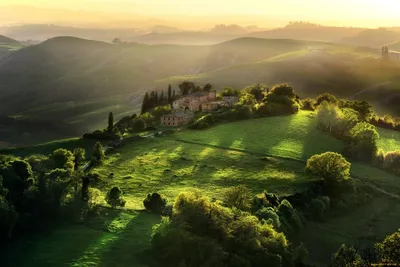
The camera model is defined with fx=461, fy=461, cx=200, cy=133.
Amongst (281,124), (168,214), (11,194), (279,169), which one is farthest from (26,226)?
(281,124)

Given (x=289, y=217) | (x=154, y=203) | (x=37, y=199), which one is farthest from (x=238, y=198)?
(x=37, y=199)

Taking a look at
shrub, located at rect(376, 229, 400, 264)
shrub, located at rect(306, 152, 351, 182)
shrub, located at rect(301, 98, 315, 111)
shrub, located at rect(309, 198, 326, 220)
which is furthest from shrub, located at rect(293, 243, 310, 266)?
shrub, located at rect(301, 98, 315, 111)

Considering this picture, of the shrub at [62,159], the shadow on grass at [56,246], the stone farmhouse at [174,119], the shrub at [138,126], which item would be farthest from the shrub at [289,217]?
the stone farmhouse at [174,119]

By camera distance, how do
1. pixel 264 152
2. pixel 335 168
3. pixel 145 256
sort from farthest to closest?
pixel 264 152
pixel 335 168
pixel 145 256

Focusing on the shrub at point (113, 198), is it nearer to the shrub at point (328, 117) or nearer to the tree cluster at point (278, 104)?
the shrub at point (328, 117)

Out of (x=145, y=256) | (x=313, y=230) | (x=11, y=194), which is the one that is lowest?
(x=313, y=230)

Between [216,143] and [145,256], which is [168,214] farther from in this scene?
[216,143]

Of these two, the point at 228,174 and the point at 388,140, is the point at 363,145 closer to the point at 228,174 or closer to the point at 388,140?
the point at 388,140
